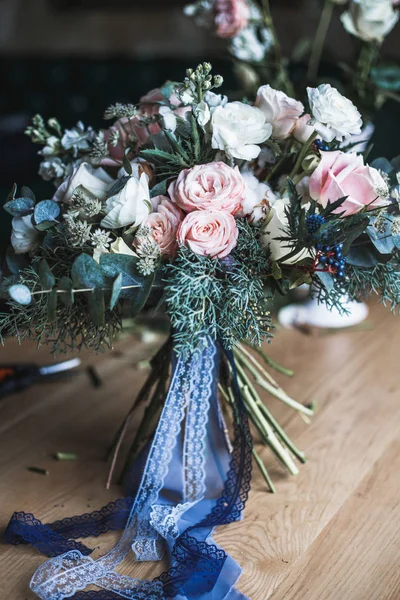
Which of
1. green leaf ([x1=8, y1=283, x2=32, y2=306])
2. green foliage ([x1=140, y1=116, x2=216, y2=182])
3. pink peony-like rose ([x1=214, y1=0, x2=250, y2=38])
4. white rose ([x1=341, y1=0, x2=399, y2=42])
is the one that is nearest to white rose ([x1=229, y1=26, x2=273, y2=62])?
pink peony-like rose ([x1=214, y1=0, x2=250, y2=38])

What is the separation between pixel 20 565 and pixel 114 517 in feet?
0.44

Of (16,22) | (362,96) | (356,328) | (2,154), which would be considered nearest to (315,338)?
(356,328)

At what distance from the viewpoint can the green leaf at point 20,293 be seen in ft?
2.46

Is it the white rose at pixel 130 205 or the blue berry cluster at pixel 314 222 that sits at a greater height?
the blue berry cluster at pixel 314 222

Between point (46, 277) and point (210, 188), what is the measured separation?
21cm

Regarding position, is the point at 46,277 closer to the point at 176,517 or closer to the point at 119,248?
the point at 119,248

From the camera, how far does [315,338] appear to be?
142 cm

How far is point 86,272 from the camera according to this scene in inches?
30.7

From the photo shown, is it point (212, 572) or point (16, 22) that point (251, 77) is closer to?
point (212, 572)

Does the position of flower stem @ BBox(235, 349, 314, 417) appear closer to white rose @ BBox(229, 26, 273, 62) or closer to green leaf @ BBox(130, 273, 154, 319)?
green leaf @ BBox(130, 273, 154, 319)

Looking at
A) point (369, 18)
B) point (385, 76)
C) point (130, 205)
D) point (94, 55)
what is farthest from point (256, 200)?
point (94, 55)

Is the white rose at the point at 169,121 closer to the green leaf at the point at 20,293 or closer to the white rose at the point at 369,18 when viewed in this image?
the green leaf at the point at 20,293

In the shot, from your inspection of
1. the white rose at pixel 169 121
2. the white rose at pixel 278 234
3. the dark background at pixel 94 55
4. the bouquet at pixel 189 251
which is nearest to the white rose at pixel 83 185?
the bouquet at pixel 189 251

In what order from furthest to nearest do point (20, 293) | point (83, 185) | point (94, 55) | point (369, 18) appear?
point (94, 55), point (369, 18), point (83, 185), point (20, 293)
